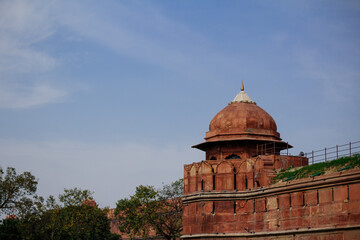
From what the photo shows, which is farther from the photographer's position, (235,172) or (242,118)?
(242,118)

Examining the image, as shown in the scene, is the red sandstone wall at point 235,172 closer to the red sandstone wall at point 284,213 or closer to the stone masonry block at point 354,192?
the red sandstone wall at point 284,213

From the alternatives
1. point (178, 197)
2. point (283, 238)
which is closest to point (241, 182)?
point (283, 238)

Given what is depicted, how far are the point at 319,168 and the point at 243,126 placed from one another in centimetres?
768

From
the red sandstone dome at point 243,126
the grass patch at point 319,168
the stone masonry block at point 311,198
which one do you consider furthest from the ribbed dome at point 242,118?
the stone masonry block at point 311,198

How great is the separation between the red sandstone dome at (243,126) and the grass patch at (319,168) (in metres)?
4.39

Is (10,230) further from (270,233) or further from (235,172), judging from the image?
(270,233)

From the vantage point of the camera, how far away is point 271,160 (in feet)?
96.9

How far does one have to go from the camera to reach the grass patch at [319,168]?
24.4m

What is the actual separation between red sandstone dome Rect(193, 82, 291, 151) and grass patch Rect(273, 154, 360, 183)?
173 inches

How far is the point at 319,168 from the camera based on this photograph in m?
25.9

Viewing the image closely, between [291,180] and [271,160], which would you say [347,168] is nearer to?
[291,180]

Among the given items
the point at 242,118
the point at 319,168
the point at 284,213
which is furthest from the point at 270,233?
the point at 242,118

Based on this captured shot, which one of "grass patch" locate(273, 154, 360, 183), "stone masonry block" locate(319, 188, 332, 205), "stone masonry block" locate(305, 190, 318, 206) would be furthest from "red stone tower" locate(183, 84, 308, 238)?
"stone masonry block" locate(319, 188, 332, 205)

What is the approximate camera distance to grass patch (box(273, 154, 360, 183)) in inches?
959
